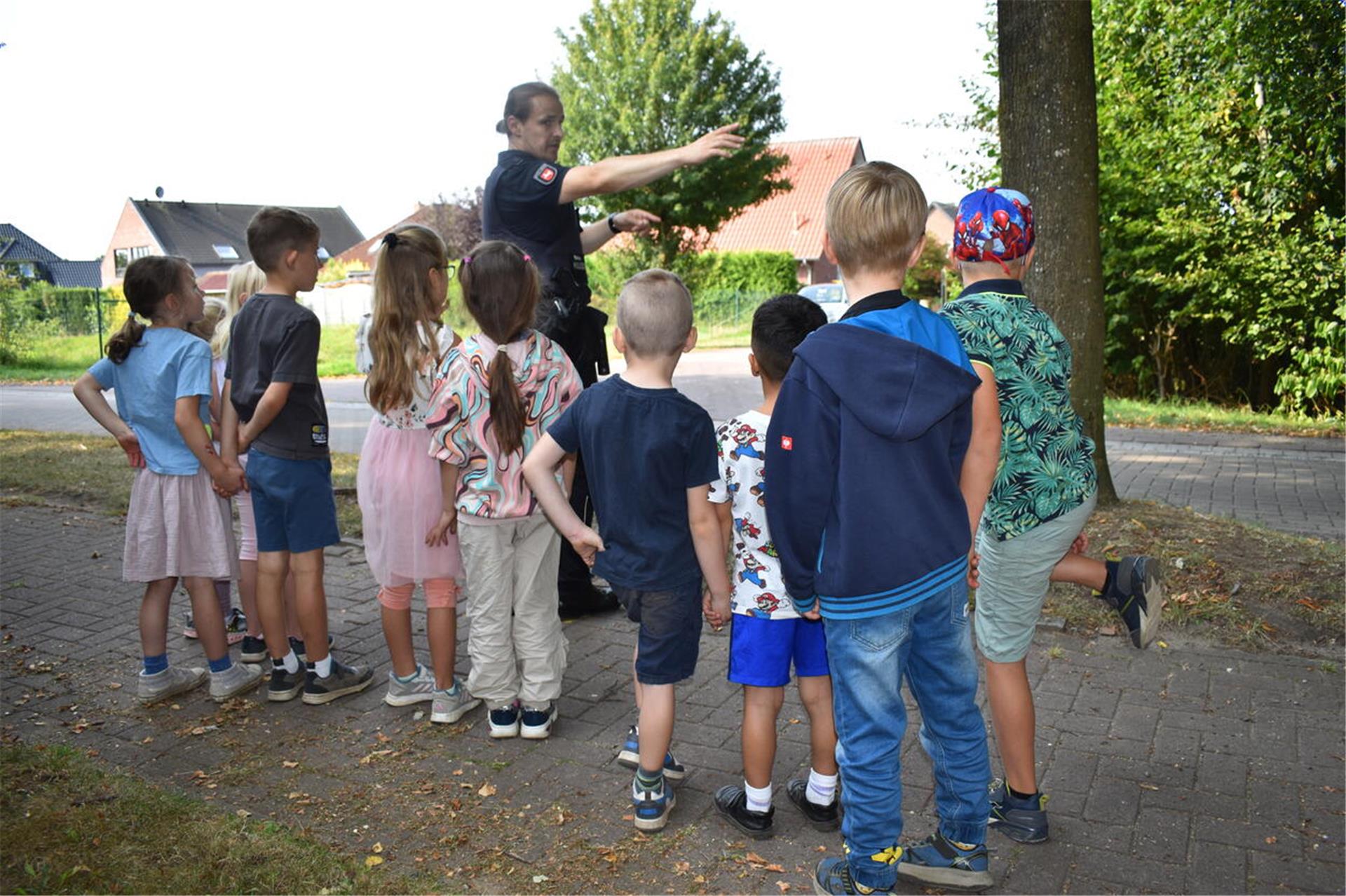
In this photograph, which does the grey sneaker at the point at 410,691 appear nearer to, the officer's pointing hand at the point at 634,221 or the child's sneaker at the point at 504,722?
the child's sneaker at the point at 504,722

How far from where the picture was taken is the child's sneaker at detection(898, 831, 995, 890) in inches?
110

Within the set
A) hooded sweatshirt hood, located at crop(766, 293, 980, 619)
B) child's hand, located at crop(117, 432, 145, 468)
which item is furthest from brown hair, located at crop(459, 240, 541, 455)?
child's hand, located at crop(117, 432, 145, 468)

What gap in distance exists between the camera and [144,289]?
416 cm

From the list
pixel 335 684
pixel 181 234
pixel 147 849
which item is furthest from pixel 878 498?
pixel 181 234

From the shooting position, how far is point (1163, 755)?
3602mm

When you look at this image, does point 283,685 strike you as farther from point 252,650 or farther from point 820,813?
point 820,813

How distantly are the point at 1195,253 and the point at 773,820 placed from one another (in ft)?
39.8

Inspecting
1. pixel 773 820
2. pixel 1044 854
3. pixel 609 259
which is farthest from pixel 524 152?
pixel 609 259

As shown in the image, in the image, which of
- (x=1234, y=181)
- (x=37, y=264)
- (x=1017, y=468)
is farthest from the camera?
(x=37, y=264)

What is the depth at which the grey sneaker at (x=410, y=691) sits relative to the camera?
13.7 feet

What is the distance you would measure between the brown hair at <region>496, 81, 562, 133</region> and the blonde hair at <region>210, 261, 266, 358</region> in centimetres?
137

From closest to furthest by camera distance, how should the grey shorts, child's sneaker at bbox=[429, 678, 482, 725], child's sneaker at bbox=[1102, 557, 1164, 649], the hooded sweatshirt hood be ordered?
the hooded sweatshirt hood, the grey shorts, child's sneaker at bbox=[1102, 557, 1164, 649], child's sneaker at bbox=[429, 678, 482, 725]

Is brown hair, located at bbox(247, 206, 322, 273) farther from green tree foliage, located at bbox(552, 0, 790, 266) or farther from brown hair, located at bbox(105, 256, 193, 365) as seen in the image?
green tree foliage, located at bbox(552, 0, 790, 266)

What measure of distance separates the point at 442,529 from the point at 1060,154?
424 centimetres
